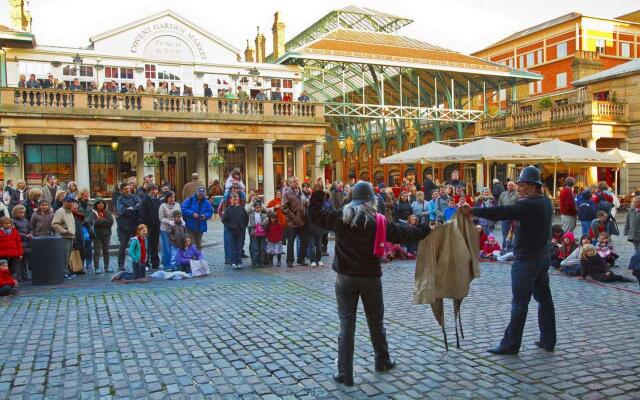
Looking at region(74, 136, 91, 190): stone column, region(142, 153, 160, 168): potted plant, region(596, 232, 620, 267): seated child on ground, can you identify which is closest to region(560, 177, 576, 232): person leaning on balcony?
region(596, 232, 620, 267): seated child on ground

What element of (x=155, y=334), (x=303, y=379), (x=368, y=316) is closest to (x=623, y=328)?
(x=368, y=316)

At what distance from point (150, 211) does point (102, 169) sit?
15578 millimetres

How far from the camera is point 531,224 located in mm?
5977

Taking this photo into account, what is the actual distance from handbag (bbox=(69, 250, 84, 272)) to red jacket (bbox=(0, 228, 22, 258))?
1.40 metres

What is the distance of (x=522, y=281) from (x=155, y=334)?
174 inches

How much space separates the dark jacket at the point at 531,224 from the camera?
593 cm

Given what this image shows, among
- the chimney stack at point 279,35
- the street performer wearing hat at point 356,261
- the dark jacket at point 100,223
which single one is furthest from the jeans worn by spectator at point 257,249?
the chimney stack at point 279,35

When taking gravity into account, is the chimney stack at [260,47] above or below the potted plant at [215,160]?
above

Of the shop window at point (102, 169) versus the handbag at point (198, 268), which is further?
the shop window at point (102, 169)

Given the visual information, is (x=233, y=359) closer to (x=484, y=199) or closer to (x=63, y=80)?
(x=484, y=199)

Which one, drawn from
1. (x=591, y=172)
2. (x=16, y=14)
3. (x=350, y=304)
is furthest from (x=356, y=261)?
(x=16, y=14)

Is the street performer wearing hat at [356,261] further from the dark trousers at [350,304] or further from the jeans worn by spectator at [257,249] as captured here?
the jeans worn by spectator at [257,249]

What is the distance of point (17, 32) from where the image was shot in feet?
79.8

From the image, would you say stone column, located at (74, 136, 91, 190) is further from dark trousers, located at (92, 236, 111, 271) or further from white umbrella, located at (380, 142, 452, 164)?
white umbrella, located at (380, 142, 452, 164)
